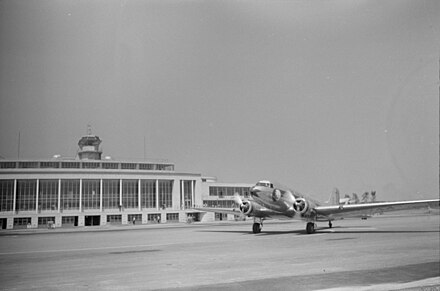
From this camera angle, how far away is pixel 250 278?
9.82 m

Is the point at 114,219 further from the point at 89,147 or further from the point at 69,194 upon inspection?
the point at 89,147

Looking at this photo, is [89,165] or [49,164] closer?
[49,164]

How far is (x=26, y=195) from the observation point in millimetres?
16672

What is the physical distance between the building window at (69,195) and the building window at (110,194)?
1843mm

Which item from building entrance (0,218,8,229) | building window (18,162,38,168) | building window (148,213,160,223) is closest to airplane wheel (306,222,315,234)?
building window (148,213,160,223)

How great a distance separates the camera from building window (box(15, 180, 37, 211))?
15.9m

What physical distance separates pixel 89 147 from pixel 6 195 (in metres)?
4.54

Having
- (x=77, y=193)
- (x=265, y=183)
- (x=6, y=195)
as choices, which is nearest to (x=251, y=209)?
(x=265, y=183)

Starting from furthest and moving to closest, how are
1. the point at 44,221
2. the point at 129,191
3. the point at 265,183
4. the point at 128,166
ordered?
1. the point at 265,183
2. the point at 128,166
3. the point at 129,191
4. the point at 44,221

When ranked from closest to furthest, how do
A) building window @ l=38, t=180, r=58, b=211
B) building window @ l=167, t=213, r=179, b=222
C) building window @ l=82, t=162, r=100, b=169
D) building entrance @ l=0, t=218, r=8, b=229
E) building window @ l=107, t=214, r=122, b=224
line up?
1. building entrance @ l=0, t=218, r=8, b=229
2. building window @ l=38, t=180, r=58, b=211
3. building window @ l=82, t=162, r=100, b=169
4. building window @ l=107, t=214, r=122, b=224
5. building window @ l=167, t=213, r=179, b=222

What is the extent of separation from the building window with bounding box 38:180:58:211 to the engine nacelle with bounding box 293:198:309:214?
15946 millimetres

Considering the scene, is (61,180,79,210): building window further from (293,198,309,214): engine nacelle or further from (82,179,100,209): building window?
(293,198,309,214): engine nacelle

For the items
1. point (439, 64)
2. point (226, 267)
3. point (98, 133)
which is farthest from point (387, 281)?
point (98, 133)

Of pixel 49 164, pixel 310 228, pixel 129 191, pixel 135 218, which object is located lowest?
pixel 310 228
